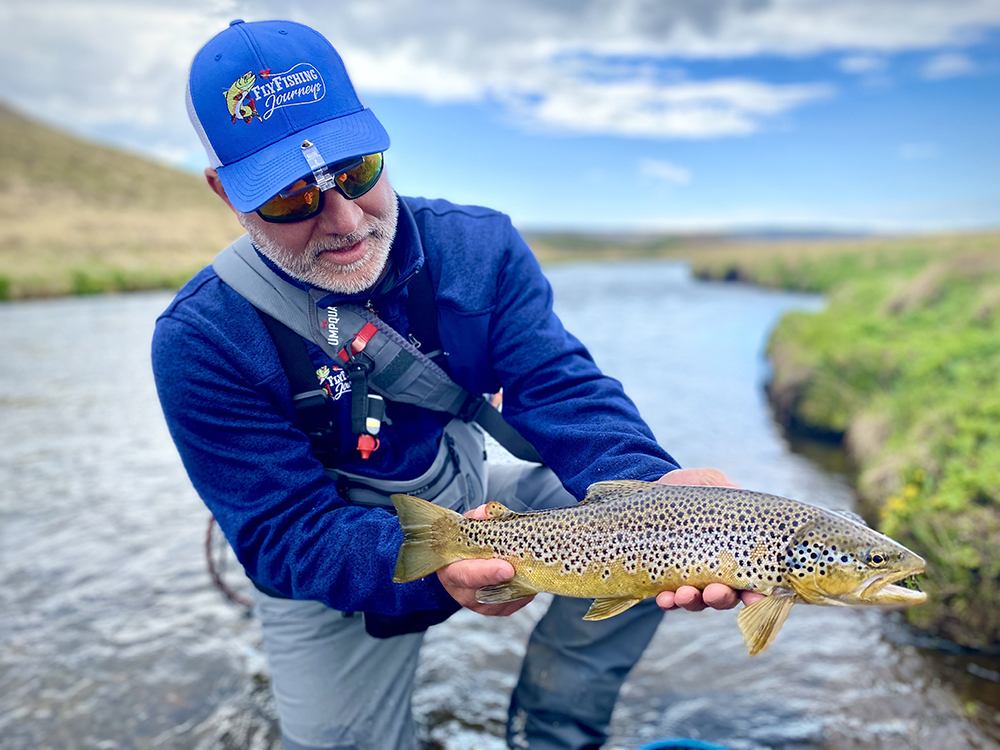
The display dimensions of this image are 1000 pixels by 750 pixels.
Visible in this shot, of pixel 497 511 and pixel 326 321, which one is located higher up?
pixel 326 321

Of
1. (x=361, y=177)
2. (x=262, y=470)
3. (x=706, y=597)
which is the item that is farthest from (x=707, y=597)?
(x=361, y=177)

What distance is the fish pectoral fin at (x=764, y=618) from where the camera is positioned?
2.40 meters

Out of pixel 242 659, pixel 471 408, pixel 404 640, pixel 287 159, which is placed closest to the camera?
pixel 287 159

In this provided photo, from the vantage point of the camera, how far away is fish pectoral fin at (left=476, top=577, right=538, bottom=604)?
8.86ft

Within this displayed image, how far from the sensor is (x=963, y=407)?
6.44 m

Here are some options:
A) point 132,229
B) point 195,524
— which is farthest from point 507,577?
point 132,229

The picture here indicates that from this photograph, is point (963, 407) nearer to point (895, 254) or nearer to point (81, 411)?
point (81, 411)

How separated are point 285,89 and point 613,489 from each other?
6.46 ft

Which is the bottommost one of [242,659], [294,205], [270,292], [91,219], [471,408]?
[242,659]

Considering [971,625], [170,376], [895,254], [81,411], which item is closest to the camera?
[170,376]

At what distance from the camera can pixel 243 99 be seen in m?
2.85

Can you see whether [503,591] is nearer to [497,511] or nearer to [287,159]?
[497,511]

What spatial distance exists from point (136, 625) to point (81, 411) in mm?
8175

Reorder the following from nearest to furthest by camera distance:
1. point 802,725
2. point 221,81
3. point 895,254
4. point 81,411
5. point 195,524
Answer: point 221,81
point 802,725
point 195,524
point 81,411
point 895,254
